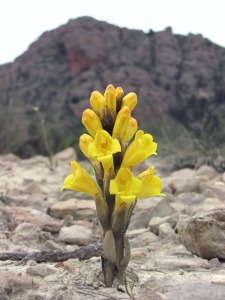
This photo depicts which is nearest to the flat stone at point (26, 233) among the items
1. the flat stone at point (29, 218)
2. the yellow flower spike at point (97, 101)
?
the flat stone at point (29, 218)

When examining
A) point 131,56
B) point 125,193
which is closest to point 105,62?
point 131,56

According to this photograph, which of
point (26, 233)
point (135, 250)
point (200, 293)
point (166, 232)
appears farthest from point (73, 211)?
point (200, 293)

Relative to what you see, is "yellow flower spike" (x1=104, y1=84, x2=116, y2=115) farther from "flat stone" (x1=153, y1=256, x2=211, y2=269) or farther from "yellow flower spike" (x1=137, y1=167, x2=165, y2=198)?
"flat stone" (x1=153, y1=256, x2=211, y2=269)

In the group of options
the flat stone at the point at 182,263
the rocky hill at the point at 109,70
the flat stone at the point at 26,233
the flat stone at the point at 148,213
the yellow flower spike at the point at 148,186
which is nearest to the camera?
the yellow flower spike at the point at 148,186

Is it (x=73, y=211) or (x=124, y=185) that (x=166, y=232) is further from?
(x=124, y=185)

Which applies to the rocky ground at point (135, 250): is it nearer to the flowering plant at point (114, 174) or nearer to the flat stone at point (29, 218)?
the flat stone at point (29, 218)

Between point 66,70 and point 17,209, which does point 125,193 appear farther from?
point 66,70

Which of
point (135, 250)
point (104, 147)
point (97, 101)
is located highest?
point (97, 101)
